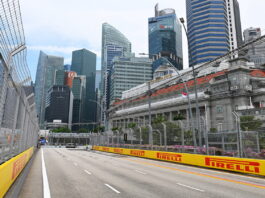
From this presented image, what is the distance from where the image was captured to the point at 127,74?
16662cm

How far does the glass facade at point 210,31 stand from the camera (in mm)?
151125

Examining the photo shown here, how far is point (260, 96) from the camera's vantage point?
6281 cm

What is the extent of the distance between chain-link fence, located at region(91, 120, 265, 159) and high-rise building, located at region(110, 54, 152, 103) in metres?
133

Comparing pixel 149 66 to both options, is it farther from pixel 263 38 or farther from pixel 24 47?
pixel 24 47

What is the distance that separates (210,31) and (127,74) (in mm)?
67190

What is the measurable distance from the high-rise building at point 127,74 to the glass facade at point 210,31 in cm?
4071

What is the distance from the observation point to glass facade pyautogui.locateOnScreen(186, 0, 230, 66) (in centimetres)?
15112

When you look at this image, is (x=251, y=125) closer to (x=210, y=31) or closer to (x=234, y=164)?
(x=234, y=164)

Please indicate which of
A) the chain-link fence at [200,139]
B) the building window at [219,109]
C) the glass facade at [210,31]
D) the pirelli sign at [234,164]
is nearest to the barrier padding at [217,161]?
the pirelli sign at [234,164]

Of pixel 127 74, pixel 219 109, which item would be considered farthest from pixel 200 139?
pixel 127 74

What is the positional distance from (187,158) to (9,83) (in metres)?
15.6

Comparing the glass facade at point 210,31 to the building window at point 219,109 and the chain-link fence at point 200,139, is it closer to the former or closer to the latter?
the building window at point 219,109

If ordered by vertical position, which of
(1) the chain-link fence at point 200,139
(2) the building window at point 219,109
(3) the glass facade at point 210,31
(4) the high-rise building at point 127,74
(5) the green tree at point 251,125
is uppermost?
(3) the glass facade at point 210,31

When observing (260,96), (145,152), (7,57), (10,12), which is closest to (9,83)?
(7,57)
